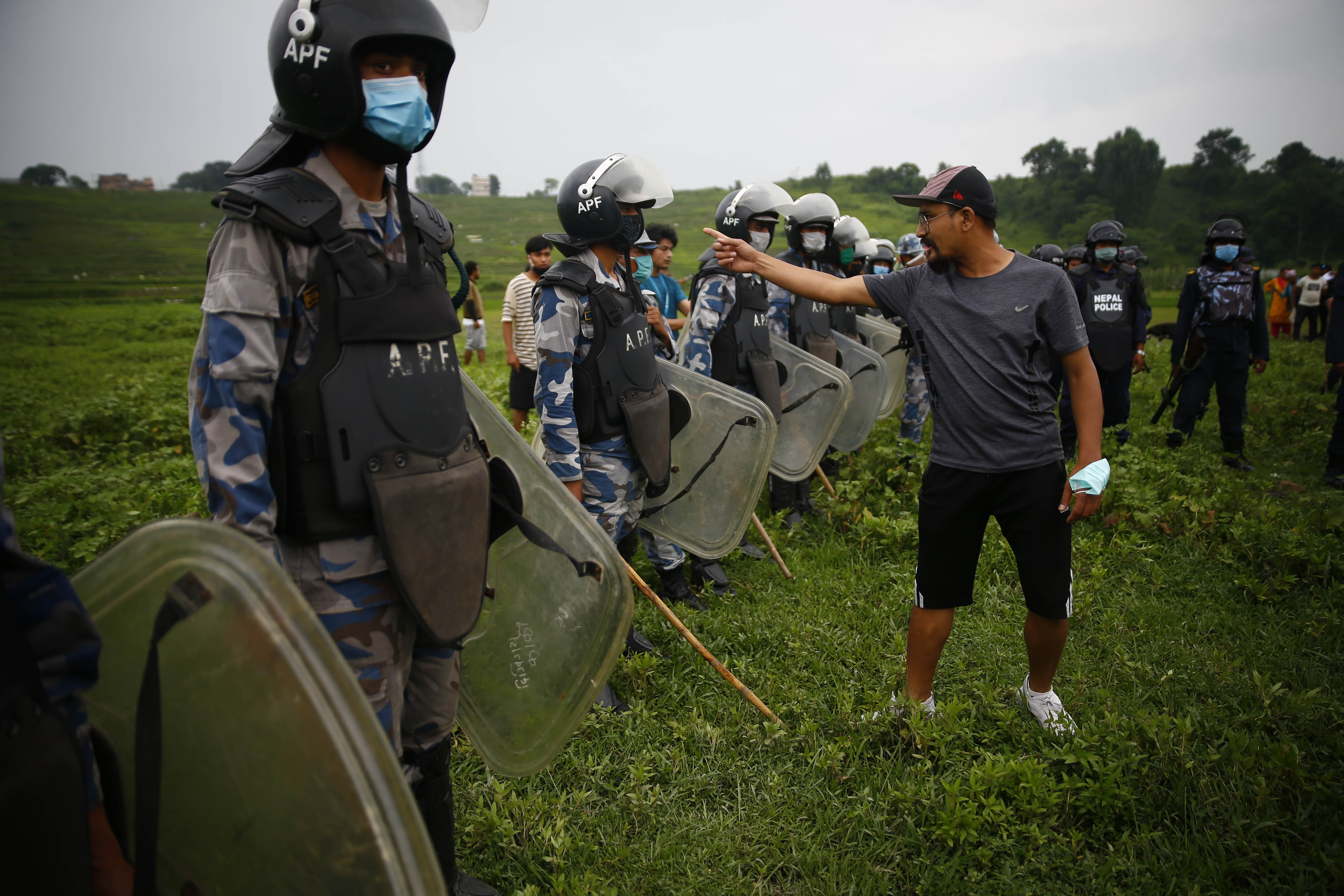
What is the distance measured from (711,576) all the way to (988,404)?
246 cm

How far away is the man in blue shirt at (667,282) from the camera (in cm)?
704

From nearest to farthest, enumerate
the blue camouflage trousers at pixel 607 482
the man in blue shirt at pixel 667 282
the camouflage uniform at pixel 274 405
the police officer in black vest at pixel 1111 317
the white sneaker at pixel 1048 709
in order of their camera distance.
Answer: the camouflage uniform at pixel 274 405
the white sneaker at pixel 1048 709
the blue camouflage trousers at pixel 607 482
the man in blue shirt at pixel 667 282
the police officer in black vest at pixel 1111 317

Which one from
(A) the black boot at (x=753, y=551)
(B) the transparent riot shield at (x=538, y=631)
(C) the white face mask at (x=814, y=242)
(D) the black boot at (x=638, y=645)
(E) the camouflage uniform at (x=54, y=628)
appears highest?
(C) the white face mask at (x=814, y=242)

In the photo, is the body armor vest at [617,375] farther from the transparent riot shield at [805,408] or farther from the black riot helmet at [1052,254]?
the black riot helmet at [1052,254]

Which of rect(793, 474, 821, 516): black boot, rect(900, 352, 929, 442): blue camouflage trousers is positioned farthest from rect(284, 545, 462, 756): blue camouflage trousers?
rect(900, 352, 929, 442): blue camouflage trousers

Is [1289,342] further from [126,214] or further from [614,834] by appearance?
[126,214]

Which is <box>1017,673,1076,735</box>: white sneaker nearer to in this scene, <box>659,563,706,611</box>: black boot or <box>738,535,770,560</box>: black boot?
<box>659,563,706,611</box>: black boot

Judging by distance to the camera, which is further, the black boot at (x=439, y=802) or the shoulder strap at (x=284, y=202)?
the black boot at (x=439, y=802)

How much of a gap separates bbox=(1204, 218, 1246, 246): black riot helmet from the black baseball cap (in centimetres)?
602

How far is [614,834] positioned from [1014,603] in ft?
9.28

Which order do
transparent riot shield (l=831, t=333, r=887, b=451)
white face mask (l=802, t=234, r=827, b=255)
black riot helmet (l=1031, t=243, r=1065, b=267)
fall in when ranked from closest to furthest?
white face mask (l=802, t=234, r=827, b=255) < transparent riot shield (l=831, t=333, r=887, b=451) < black riot helmet (l=1031, t=243, r=1065, b=267)

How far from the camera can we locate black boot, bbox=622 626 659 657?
3.80m

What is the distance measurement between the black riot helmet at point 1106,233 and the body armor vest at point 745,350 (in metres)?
4.21

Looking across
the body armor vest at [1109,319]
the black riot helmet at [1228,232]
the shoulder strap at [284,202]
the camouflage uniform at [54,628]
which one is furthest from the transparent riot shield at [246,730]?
the black riot helmet at [1228,232]
